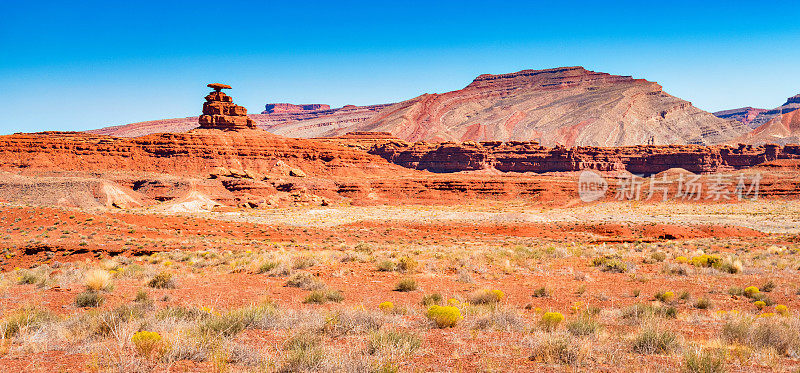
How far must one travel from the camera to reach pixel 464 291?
10406 mm

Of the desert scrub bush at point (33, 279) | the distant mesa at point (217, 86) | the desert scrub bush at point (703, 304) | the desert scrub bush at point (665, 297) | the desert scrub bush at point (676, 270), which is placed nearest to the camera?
the desert scrub bush at point (703, 304)

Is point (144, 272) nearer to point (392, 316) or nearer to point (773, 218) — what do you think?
point (392, 316)

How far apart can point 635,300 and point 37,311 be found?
10.5 meters

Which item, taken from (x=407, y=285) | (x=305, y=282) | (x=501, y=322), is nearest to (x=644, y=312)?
(x=501, y=322)

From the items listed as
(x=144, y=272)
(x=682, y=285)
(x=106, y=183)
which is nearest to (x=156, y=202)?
(x=106, y=183)

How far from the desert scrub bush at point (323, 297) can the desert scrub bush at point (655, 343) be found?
5355mm

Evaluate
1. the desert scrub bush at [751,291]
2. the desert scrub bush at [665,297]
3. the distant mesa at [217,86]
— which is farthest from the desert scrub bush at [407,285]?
the distant mesa at [217,86]

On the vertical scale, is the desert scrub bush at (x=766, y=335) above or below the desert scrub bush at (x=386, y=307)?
above

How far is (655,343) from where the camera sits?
563 centimetres

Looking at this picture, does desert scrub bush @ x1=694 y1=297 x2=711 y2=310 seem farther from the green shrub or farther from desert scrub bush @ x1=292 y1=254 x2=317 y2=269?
desert scrub bush @ x1=292 y1=254 x2=317 y2=269

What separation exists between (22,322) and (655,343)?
7.98 metres

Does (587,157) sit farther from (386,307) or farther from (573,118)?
(386,307)

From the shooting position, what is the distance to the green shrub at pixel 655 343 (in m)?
5.58

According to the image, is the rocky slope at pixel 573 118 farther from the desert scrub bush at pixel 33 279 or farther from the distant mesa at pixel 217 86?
the desert scrub bush at pixel 33 279
